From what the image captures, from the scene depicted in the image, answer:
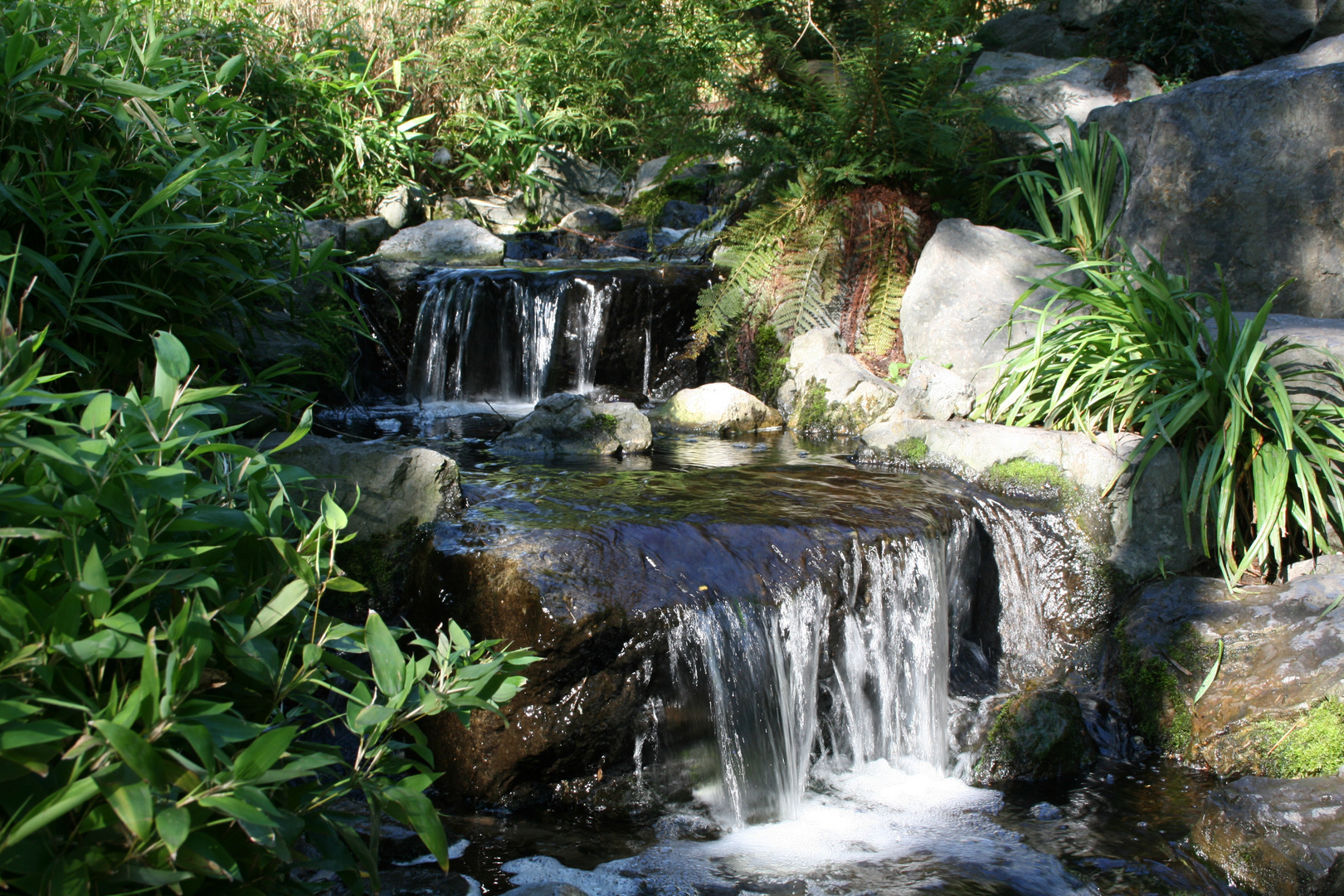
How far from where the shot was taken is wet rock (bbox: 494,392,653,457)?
5.39 meters

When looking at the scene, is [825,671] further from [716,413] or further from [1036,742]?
[716,413]

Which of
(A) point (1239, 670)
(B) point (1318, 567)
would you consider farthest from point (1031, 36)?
(A) point (1239, 670)

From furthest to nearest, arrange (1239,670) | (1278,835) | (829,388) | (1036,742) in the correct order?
(829,388) → (1239,670) → (1036,742) → (1278,835)

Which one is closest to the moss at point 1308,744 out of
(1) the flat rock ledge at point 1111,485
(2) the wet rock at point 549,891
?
(1) the flat rock ledge at point 1111,485

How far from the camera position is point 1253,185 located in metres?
5.57

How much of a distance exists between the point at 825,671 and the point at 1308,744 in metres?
1.68

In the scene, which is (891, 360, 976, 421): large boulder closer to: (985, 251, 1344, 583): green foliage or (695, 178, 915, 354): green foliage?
(985, 251, 1344, 583): green foliage

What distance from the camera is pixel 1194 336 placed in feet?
13.9

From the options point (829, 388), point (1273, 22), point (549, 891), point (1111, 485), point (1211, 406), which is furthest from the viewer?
point (1273, 22)

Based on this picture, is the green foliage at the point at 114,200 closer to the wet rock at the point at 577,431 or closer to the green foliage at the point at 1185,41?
the wet rock at the point at 577,431

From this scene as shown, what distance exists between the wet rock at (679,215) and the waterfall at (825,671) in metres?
6.72

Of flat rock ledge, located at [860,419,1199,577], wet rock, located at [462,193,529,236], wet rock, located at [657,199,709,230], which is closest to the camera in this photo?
flat rock ledge, located at [860,419,1199,577]

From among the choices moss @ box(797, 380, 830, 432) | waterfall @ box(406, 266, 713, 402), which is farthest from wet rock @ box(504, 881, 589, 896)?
waterfall @ box(406, 266, 713, 402)

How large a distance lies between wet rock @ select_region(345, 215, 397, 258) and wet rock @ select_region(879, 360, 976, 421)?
17.6ft
